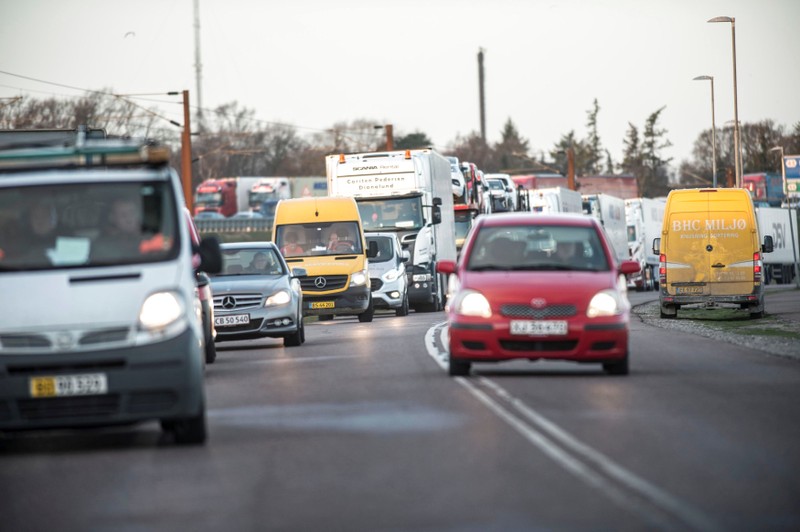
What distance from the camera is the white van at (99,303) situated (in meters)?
11.0

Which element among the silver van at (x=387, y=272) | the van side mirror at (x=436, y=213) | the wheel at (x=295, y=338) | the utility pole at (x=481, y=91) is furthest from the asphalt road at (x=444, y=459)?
the utility pole at (x=481, y=91)

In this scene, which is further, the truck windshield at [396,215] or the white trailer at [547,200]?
the white trailer at [547,200]

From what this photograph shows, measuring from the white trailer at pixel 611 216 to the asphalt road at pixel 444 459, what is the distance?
→ 49276 mm

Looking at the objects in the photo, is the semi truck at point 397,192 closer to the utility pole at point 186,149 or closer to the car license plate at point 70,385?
the utility pole at point 186,149

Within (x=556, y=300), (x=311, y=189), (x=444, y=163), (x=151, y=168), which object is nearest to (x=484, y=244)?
(x=556, y=300)

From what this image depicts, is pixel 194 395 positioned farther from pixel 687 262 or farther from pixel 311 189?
pixel 311 189

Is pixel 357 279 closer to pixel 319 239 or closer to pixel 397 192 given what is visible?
pixel 319 239

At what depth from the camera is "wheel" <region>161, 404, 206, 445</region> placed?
11.3 metres

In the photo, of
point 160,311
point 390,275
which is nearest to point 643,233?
point 390,275

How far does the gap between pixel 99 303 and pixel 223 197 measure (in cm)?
9722

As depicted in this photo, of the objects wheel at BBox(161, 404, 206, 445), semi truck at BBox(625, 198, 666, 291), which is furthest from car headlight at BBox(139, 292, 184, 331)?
semi truck at BBox(625, 198, 666, 291)

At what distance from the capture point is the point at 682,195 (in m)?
32.3

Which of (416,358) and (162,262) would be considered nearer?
(162,262)

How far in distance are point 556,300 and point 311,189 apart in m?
91.8
